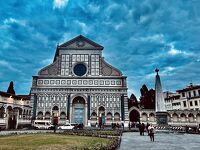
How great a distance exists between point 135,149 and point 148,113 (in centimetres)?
4369

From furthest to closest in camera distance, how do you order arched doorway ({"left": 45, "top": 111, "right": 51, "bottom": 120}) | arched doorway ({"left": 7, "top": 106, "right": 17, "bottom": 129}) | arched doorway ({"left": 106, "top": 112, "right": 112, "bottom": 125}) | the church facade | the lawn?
1. the church facade
2. arched doorway ({"left": 106, "top": 112, "right": 112, "bottom": 125})
3. arched doorway ({"left": 45, "top": 111, "right": 51, "bottom": 120})
4. arched doorway ({"left": 7, "top": 106, "right": 17, "bottom": 129})
5. the lawn

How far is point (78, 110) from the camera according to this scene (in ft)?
172

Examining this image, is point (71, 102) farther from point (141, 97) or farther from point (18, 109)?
point (141, 97)

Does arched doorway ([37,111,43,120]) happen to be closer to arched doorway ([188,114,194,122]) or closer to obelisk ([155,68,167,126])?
obelisk ([155,68,167,126])

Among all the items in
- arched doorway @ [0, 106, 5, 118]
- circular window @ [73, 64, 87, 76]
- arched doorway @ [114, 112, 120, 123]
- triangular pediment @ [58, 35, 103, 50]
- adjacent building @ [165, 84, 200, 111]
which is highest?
triangular pediment @ [58, 35, 103, 50]

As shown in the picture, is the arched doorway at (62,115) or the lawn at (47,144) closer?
the lawn at (47,144)

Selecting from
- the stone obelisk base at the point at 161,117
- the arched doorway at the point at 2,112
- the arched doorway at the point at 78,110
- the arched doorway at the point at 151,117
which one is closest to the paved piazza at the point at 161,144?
the stone obelisk base at the point at 161,117

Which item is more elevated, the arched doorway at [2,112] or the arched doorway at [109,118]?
the arched doorway at [2,112]

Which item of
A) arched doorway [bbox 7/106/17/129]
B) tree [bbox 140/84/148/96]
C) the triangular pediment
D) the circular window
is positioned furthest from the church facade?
tree [bbox 140/84/148/96]

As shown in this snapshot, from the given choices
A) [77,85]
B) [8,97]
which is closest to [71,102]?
[77,85]

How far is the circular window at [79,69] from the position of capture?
178 ft

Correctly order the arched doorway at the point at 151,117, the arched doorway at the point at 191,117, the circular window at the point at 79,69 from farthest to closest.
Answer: the circular window at the point at 79,69, the arched doorway at the point at 151,117, the arched doorway at the point at 191,117

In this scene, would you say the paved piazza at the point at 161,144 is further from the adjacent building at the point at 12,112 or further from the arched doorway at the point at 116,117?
the arched doorway at the point at 116,117

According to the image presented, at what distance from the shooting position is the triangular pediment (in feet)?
185
